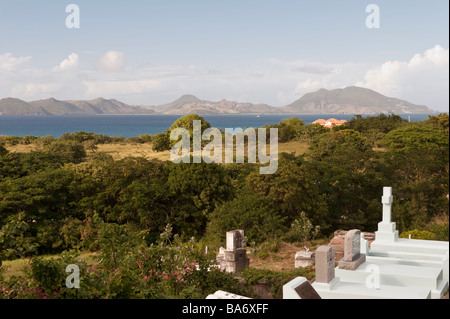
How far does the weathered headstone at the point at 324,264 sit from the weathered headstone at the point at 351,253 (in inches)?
40.0

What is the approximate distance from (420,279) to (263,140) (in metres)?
25.6

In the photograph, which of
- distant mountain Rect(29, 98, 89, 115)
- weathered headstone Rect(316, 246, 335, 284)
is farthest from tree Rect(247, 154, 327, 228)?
distant mountain Rect(29, 98, 89, 115)

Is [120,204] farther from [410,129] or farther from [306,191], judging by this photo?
[410,129]

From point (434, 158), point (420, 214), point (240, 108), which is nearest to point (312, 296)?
point (420, 214)

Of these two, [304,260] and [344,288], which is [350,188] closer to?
[304,260]

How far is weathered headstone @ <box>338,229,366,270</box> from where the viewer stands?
909cm

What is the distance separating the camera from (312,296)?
241 inches

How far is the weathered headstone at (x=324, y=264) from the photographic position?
800 centimetres

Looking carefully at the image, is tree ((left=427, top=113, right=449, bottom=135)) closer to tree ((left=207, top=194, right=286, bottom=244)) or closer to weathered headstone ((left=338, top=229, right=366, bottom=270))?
tree ((left=207, top=194, right=286, bottom=244))

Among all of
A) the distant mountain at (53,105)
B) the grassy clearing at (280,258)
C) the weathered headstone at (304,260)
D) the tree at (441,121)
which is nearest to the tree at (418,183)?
the grassy clearing at (280,258)

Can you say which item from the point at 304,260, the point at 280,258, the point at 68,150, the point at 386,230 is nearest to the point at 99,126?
the point at 68,150

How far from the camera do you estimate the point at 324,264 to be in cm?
805

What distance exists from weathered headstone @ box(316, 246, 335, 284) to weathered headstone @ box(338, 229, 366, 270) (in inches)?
40.0

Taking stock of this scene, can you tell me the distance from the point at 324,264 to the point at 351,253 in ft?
4.59
